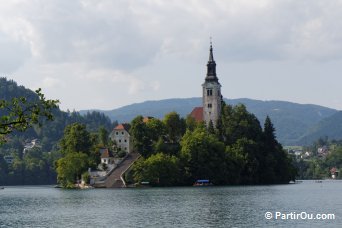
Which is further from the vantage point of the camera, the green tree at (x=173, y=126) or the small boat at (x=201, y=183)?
the green tree at (x=173, y=126)

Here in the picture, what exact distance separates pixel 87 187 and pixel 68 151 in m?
10.8

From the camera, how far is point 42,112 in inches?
839

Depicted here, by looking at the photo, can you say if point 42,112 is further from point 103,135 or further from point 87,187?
point 103,135

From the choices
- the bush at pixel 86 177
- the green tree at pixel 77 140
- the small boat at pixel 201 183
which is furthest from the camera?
the green tree at pixel 77 140

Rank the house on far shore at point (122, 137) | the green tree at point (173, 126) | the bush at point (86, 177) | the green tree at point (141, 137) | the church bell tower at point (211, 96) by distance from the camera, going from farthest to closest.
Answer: the church bell tower at point (211, 96), the house on far shore at point (122, 137), the green tree at point (173, 126), the bush at point (86, 177), the green tree at point (141, 137)

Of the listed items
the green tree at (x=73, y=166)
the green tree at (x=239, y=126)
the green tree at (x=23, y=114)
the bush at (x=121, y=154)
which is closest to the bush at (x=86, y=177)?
the green tree at (x=73, y=166)

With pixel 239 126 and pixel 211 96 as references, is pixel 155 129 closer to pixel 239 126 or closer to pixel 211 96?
pixel 239 126

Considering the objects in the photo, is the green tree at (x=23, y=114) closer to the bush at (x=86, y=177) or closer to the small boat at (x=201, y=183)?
the small boat at (x=201, y=183)

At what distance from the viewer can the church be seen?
180m

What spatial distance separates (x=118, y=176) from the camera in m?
151

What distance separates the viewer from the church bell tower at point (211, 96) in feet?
589

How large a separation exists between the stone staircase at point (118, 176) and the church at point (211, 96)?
29978 mm

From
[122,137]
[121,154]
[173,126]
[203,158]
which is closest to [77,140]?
[121,154]

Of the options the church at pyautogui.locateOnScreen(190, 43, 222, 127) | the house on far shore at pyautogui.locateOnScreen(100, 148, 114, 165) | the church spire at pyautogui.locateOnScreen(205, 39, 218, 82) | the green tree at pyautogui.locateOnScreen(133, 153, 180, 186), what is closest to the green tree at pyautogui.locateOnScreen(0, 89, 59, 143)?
the green tree at pyautogui.locateOnScreen(133, 153, 180, 186)
